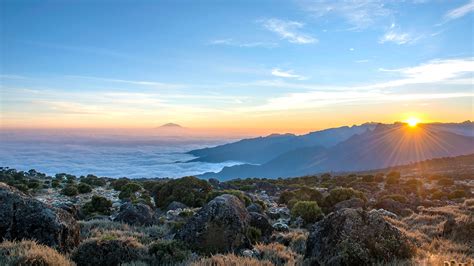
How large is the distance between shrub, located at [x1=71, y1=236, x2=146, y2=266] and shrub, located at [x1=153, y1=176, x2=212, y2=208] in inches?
549

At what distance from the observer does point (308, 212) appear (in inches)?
674

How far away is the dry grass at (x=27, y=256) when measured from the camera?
6680 millimetres

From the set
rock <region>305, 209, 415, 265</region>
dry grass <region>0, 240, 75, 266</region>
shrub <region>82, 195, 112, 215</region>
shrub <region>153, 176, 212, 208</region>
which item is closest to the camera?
dry grass <region>0, 240, 75, 266</region>

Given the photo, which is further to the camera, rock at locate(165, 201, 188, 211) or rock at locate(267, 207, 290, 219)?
rock at locate(165, 201, 188, 211)

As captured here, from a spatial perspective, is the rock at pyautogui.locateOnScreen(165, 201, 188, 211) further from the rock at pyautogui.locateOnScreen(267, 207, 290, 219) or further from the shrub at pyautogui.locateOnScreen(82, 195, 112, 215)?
the rock at pyautogui.locateOnScreen(267, 207, 290, 219)

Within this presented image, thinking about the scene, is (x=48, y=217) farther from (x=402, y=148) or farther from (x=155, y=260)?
(x=402, y=148)

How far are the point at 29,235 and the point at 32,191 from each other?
2139 centimetres

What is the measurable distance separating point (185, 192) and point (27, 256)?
695 inches

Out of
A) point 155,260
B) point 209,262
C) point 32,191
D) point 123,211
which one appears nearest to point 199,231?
point 155,260

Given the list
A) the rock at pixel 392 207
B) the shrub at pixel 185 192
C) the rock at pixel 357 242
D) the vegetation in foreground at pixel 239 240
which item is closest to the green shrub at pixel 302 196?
the rock at pixel 392 207

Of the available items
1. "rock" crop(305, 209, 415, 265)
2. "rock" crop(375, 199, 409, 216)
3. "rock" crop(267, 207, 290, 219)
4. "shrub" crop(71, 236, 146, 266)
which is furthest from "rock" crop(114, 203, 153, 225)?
"rock" crop(375, 199, 409, 216)

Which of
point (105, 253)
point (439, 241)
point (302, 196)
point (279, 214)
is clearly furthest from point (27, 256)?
point (302, 196)

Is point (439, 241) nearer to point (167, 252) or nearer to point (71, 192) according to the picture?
point (167, 252)

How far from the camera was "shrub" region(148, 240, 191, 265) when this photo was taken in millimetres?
8461
